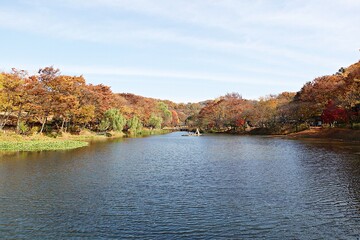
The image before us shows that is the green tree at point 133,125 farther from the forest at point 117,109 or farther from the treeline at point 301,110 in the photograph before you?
the treeline at point 301,110

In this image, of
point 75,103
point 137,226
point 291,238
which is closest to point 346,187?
point 291,238

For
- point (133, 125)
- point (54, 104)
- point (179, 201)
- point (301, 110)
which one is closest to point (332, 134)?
point (301, 110)

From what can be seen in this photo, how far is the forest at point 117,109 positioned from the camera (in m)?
33.0

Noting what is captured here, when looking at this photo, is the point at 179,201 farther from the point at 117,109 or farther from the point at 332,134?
the point at 117,109

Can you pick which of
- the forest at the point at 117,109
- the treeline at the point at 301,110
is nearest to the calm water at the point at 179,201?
the forest at the point at 117,109

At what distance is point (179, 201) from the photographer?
1064cm

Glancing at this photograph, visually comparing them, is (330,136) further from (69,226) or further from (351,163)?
(69,226)

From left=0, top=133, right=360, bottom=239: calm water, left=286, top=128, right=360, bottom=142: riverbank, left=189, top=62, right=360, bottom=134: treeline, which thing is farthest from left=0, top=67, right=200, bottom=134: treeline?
left=286, top=128, right=360, bottom=142: riverbank

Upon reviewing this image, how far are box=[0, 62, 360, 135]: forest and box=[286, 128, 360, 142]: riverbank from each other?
5.22 ft

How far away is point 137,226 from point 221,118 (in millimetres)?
67386

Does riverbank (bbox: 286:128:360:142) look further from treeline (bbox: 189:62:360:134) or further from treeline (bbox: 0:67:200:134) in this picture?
treeline (bbox: 0:67:200:134)

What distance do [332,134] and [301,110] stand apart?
7.58 metres

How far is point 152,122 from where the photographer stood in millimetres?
73188

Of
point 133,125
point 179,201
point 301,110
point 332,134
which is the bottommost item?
point 179,201
